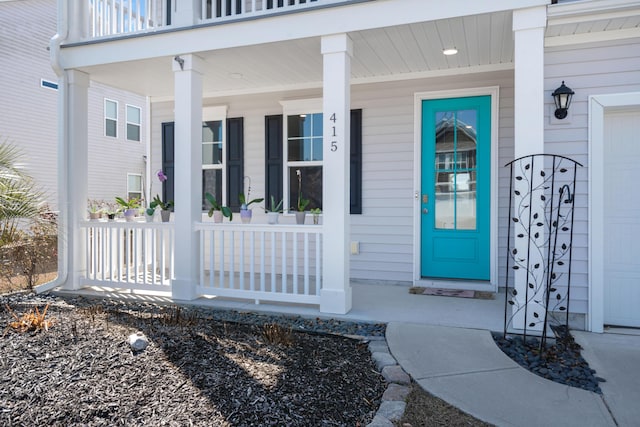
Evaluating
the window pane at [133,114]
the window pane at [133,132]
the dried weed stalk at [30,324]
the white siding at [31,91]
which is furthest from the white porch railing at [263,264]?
the window pane at [133,114]

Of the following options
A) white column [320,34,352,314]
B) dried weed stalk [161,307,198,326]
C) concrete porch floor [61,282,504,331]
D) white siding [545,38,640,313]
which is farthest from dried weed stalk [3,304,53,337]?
white siding [545,38,640,313]

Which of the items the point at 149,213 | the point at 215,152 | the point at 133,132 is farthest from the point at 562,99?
the point at 133,132

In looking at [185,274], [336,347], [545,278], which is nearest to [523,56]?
[545,278]

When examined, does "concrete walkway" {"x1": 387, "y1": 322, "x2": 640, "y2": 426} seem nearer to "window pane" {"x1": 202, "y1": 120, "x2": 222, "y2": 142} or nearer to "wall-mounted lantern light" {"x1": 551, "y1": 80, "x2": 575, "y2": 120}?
"wall-mounted lantern light" {"x1": 551, "y1": 80, "x2": 575, "y2": 120}

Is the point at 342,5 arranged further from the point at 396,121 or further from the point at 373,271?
the point at 373,271

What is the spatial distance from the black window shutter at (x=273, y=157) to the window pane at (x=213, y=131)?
798 millimetres

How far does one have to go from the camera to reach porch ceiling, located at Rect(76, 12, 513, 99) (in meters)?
4.17

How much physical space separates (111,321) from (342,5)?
345 centimetres

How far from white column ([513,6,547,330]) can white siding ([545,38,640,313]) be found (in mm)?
357

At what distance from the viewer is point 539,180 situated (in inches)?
146

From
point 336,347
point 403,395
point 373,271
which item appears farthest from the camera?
point 373,271

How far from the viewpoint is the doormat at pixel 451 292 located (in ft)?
16.4

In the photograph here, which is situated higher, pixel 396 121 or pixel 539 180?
pixel 396 121

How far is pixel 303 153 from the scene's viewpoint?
615 cm
